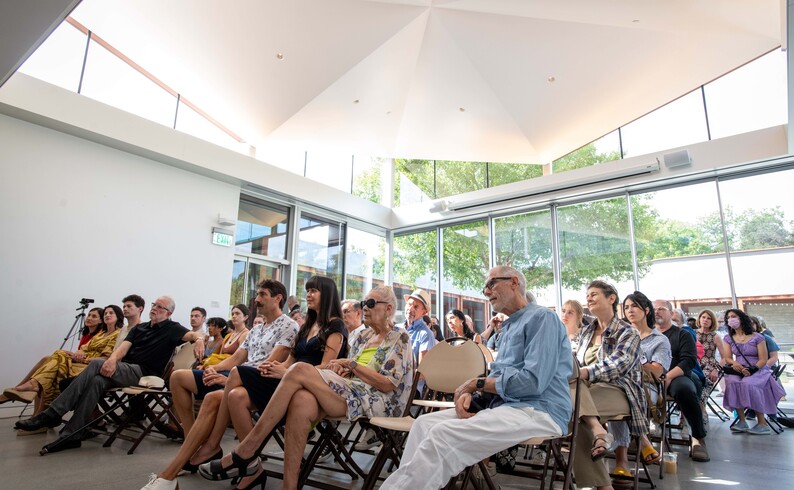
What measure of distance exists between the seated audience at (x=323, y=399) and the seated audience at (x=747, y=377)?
15.5 feet

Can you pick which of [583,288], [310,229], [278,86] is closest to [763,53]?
[583,288]

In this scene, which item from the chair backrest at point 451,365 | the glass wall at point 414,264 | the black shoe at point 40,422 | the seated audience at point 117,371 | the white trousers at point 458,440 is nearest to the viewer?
the white trousers at point 458,440

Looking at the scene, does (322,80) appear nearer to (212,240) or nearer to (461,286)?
(212,240)

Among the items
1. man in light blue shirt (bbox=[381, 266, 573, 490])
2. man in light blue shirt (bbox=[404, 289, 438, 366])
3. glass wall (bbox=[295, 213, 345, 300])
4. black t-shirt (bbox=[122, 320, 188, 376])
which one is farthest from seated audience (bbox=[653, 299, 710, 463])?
glass wall (bbox=[295, 213, 345, 300])

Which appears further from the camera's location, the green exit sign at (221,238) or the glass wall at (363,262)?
the glass wall at (363,262)

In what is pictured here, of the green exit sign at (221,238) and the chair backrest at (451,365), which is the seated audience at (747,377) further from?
the green exit sign at (221,238)

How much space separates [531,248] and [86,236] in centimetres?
753

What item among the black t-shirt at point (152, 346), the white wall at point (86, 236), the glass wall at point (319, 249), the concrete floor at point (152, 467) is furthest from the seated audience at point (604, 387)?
the glass wall at point (319, 249)

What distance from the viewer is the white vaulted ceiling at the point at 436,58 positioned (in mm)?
5961

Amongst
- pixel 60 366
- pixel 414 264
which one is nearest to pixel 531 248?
pixel 414 264

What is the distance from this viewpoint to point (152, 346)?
177 inches

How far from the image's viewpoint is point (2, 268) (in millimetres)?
5566

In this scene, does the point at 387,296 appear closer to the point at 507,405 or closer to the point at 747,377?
the point at 507,405

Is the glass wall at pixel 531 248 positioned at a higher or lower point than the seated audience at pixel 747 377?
higher
